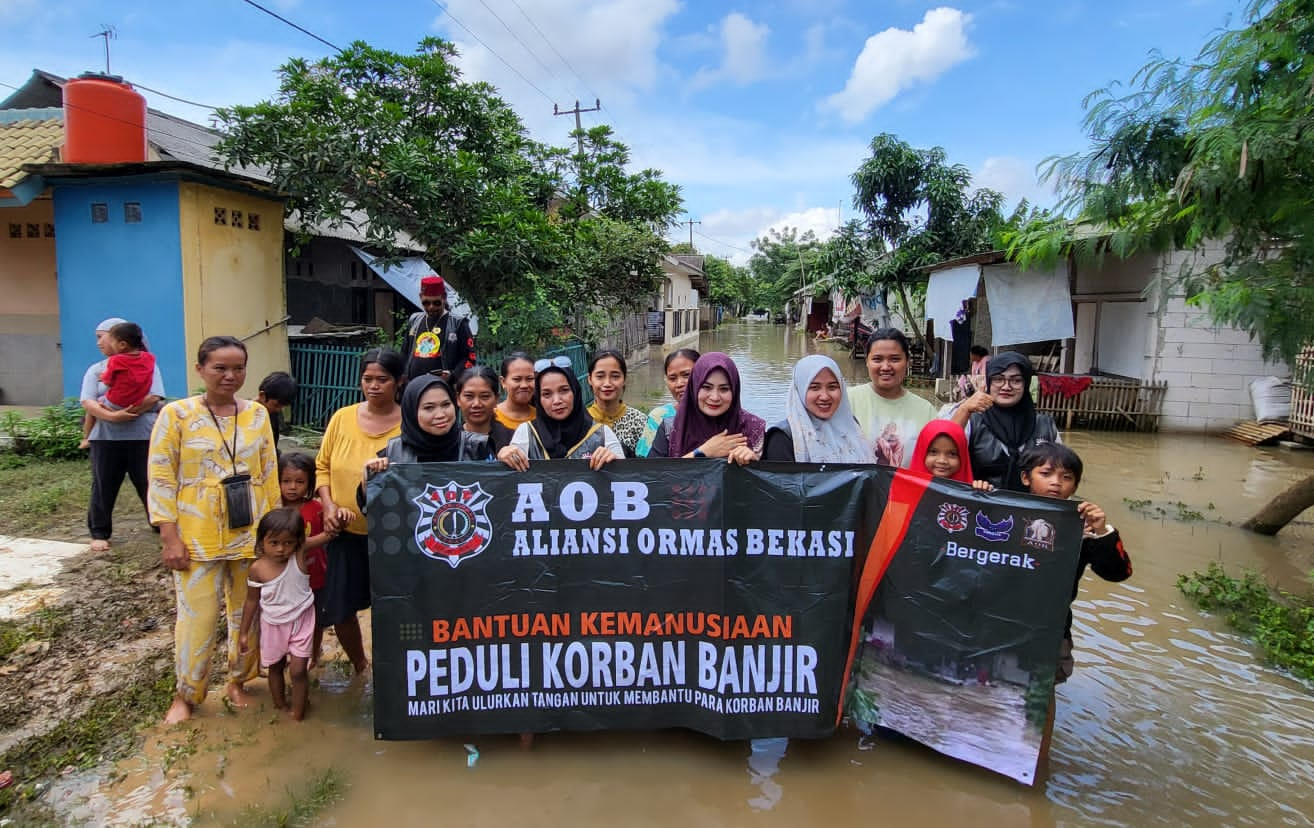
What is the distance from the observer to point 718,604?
300 cm

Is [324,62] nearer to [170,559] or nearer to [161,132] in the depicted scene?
[161,132]

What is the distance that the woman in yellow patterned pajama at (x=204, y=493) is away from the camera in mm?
3158

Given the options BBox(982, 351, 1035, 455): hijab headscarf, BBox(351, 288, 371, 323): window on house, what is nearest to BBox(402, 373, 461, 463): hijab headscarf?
BBox(982, 351, 1035, 455): hijab headscarf

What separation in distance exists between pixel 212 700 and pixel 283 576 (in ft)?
2.66

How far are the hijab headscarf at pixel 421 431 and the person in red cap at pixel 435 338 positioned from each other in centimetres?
290

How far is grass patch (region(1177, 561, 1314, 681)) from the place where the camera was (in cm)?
430

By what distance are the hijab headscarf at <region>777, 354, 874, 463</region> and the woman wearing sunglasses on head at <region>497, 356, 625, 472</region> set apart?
31.4 inches

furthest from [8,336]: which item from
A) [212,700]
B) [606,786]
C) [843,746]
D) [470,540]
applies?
[843,746]

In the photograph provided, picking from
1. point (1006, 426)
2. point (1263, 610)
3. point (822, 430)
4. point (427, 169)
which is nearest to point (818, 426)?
point (822, 430)

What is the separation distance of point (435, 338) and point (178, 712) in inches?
136

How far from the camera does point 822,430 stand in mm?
3246

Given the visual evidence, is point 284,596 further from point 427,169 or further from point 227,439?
point 427,169

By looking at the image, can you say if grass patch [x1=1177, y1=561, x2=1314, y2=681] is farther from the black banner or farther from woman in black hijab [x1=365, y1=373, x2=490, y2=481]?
woman in black hijab [x1=365, y1=373, x2=490, y2=481]

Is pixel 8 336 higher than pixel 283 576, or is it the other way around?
pixel 8 336
